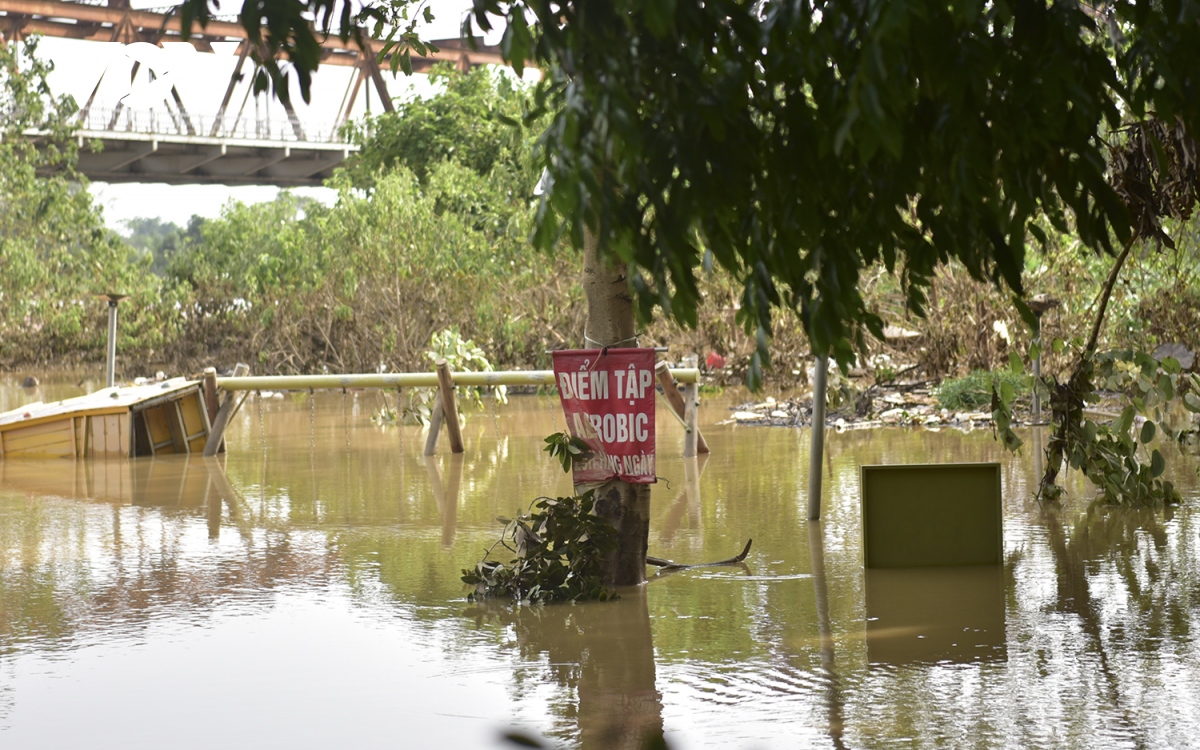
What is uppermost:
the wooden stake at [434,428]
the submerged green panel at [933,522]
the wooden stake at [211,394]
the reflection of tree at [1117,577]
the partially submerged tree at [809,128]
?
the partially submerged tree at [809,128]

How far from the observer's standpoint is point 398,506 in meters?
10.6

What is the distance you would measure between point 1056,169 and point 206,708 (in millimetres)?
3673

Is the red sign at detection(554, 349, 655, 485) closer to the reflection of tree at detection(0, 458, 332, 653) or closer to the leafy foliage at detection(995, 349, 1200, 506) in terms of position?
→ the reflection of tree at detection(0, 458, 332, 653)

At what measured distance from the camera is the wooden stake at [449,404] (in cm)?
1371

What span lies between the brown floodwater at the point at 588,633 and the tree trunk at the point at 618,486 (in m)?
0.21

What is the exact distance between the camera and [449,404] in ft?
46.3

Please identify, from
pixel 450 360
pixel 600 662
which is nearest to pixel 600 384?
pixel 600 662

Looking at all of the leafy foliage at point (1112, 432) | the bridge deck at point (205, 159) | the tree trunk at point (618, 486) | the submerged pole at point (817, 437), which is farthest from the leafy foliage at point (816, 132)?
the bridge deck at point (205, 159)

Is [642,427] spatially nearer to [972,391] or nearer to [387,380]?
[387,380]

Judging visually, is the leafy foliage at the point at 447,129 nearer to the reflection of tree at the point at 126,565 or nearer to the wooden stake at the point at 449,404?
the wooden stake at the point at 449,404

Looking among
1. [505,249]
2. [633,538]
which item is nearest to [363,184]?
[505,249]

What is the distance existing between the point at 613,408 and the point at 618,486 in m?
0.41

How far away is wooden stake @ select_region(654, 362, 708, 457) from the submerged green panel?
5.70 meters

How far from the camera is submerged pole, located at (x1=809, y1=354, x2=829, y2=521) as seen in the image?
28.5 feet
